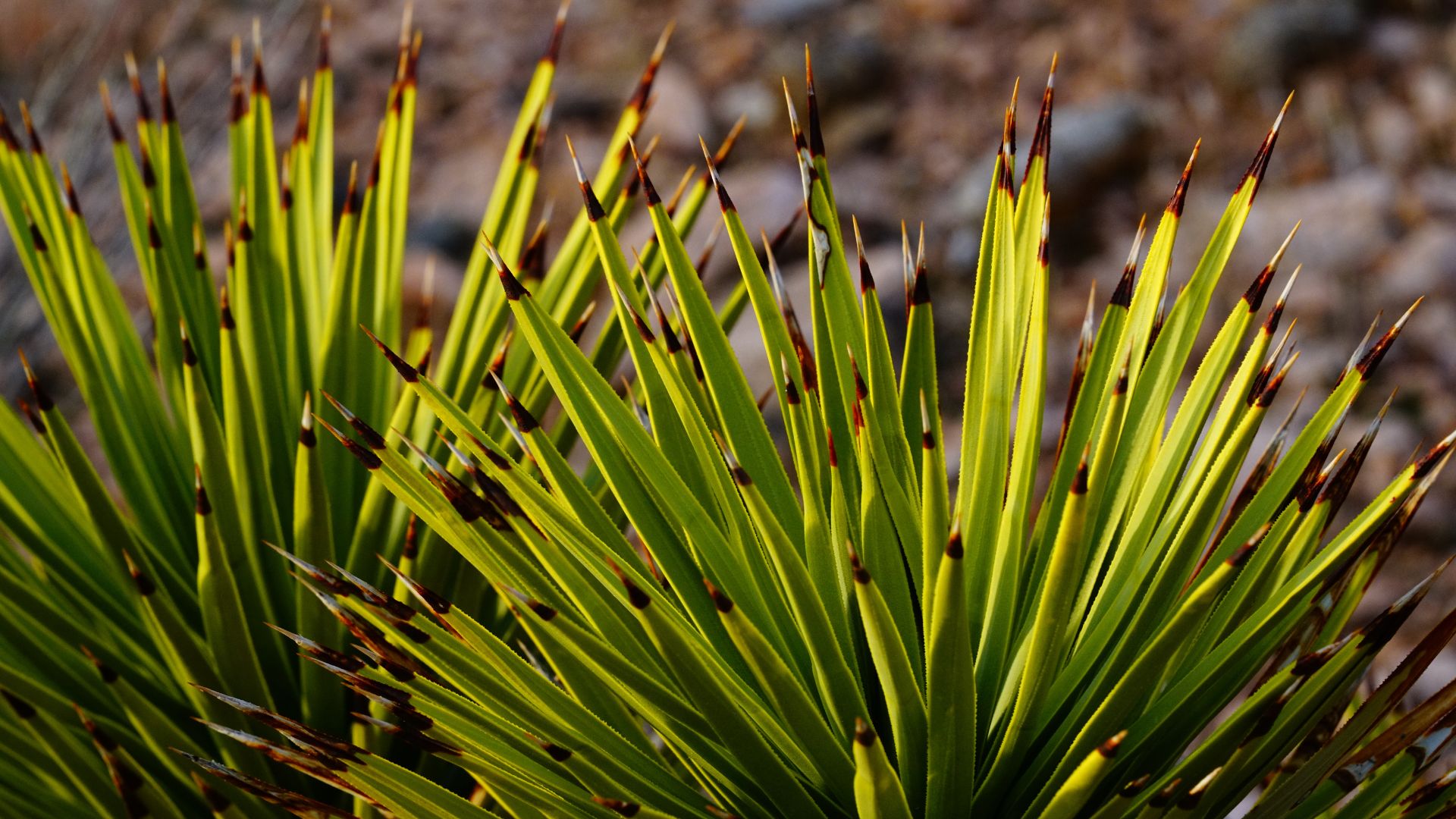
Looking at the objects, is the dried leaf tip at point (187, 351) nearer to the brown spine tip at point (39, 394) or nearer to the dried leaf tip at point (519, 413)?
the brown spine tip at point (39, 394)

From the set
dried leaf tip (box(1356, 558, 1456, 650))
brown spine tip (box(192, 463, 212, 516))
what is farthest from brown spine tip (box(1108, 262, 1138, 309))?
brown spine tip (box(192, 463, 212, 516))

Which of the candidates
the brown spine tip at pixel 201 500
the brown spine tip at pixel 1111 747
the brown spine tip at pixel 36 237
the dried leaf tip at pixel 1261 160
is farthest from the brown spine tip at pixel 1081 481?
the brown spine tip at pixel 36 237

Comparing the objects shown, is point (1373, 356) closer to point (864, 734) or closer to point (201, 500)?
point (864, 734)

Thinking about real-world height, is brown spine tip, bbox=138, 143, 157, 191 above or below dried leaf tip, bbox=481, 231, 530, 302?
above

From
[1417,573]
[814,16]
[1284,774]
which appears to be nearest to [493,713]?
[1284,774]

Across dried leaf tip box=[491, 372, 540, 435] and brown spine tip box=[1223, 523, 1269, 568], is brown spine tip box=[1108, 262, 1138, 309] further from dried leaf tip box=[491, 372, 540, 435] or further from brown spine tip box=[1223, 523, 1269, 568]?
dried leaf tip box=[491, 372, 540, 435]
